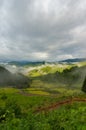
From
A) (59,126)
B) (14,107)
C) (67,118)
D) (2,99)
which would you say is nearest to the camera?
(59,126)

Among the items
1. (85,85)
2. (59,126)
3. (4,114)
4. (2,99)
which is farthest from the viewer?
(2,99)

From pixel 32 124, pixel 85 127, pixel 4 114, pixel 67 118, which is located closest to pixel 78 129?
pixel 85 127

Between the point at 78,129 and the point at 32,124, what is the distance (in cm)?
470

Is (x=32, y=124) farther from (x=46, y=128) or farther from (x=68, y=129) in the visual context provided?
(x=68, y=129)

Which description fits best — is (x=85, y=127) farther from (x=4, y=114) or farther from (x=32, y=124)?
(x=4, y=114)

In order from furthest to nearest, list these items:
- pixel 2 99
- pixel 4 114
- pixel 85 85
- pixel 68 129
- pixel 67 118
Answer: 1. pixel 2 99
2. pixel 85 85
3. pixel 4 114
4. pixel 67 118
5. pixel 68 129

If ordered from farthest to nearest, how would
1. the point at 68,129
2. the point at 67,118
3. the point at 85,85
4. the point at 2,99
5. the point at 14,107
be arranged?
1. the point at 2,99
2. the point at 85,85
3. the point at 14,107
4. the point at 67,118
5. the point at 68,129

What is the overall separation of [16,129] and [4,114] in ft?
61.8

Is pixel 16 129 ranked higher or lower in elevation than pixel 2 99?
Answer: higher

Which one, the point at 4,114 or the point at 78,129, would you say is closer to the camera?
the point at 78,129

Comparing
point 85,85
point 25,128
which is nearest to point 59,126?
point 25,128

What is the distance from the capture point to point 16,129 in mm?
26734

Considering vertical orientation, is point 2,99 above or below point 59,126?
below

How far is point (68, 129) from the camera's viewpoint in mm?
24938
